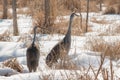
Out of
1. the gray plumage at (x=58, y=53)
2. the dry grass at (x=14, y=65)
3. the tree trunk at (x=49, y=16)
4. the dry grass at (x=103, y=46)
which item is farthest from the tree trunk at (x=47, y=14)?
the dry grass at (x=14, y=65)

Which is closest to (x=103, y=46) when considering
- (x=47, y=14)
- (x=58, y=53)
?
(x=58, y=53)

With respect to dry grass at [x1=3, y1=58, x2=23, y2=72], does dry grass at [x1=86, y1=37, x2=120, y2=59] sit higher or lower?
higher

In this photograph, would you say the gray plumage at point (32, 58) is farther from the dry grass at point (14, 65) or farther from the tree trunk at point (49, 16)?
the tree trunk at point (49, 16)

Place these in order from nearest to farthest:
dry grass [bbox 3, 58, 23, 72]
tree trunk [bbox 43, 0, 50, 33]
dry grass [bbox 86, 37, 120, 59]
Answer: dry grass [bbox 3, 58, 23, 72] < dry grass [bbox 86, 37, 120, 59] < tree trunk [bbox 43, 0, 50, 33]

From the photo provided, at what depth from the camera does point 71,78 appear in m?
3.90

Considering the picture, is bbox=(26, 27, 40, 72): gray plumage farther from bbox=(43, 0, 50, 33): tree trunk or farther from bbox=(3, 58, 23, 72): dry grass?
bbox=(43, 0, 50, 33): tree trunk

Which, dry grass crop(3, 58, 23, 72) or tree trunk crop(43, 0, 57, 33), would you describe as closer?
dry grass crop(3, 58, 23, 72)

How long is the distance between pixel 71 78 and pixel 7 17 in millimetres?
11355

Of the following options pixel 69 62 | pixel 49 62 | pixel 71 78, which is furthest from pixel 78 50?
pixel 71 78

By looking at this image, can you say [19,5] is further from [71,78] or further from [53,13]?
[71,78]

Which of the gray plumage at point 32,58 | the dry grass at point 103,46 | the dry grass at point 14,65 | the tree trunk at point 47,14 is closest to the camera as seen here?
the gray plumage at point 32,58

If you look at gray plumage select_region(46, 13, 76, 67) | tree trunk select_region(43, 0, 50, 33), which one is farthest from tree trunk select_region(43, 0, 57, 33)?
gray plumage select_region(46, 13, 76, 67)

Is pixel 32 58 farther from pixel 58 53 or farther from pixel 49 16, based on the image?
pixel 49 16

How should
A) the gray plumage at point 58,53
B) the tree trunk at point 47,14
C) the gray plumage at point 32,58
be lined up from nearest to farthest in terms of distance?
1. the gray plumage at point 58,53
2. the gray plumage at point 32,58
3. the tree trunk at point 47,14
